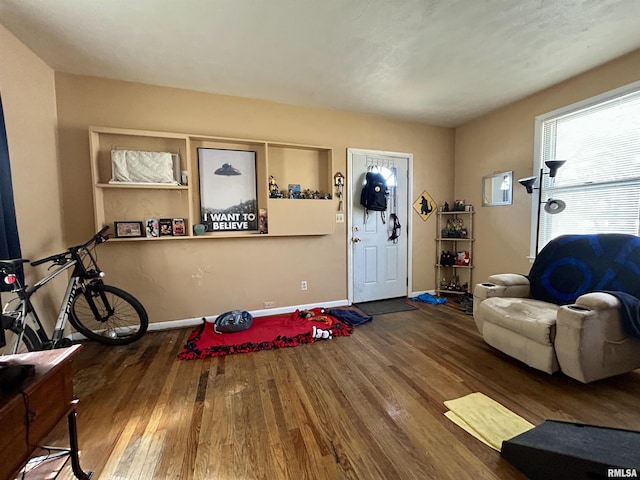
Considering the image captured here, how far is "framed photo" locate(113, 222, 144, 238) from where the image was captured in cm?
270

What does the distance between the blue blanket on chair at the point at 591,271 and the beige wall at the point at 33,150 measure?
4.47 metres

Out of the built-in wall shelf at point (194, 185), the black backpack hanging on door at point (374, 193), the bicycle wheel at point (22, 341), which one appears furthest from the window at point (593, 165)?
the bicycle wheel at point (22, 341)

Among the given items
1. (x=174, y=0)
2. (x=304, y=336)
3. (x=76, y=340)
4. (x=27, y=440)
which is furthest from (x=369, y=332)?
(x=174, y=0)

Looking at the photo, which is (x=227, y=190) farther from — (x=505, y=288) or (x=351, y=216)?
(x=505, y=288)

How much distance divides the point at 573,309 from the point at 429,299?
6.93ft

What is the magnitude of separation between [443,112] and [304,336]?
340 centimetres

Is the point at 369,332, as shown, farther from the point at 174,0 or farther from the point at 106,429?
the point at 174,0

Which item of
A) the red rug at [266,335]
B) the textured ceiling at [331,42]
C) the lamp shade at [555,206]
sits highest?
the textured ceiling at [331,42]

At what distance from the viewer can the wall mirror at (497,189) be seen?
3426 millimetres

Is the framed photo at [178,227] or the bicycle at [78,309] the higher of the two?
the framed photo at [178,227]

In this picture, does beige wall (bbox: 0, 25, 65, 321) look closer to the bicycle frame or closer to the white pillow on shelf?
the bicycle frame

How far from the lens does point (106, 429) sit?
154 centimetres

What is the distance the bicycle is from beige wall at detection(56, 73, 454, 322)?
0.85ft

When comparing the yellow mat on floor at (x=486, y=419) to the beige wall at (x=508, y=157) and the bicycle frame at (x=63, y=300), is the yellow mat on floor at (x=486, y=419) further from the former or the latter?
the bicycle frame at (x=63, y=300)
